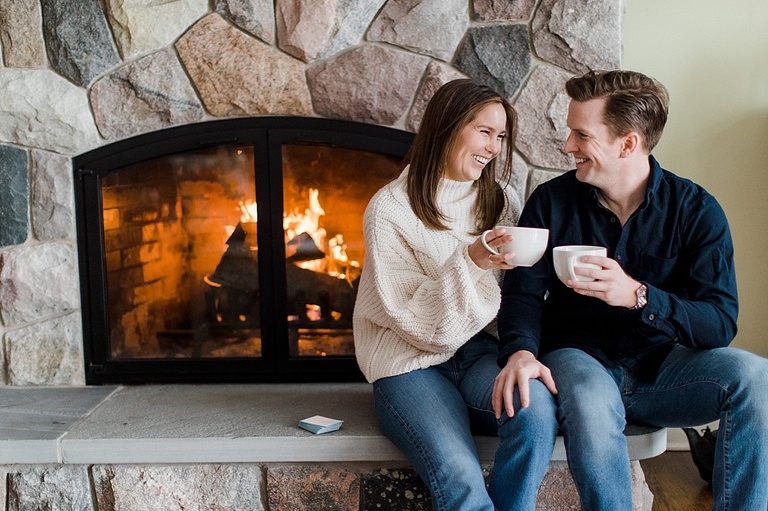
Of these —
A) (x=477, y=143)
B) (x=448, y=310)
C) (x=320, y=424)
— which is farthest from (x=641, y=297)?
(x=320, y=424)

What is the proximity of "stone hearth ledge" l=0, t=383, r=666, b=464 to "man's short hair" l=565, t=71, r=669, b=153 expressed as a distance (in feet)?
2.04

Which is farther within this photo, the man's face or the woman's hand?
the man's face

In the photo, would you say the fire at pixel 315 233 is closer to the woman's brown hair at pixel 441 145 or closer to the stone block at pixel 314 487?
the woman's brown hair at pixel 441 145

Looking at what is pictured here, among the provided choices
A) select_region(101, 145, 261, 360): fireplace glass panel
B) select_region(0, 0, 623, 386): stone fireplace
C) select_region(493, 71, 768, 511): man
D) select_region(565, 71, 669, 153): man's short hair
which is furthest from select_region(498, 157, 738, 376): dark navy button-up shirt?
select_region(101, 145, 261, 360): fireplace glass panel

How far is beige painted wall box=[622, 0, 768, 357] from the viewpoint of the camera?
2.01m

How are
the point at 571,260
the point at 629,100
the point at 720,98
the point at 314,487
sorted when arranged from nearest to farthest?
the point at 571,260 → the point at 629,100 → the point at 314,487 → the point at 720,98

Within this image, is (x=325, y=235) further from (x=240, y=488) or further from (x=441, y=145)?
(x=240, y=488)

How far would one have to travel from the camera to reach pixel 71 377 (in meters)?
2.04

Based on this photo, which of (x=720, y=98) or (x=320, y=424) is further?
(x=720, y=98)

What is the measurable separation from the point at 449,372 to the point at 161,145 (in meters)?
1.01

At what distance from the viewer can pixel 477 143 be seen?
162 cm

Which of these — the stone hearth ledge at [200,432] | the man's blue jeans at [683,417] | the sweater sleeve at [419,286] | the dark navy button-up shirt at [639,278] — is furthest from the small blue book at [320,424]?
the man's blue jeans at [683,417]

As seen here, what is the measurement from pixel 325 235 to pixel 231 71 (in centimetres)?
51

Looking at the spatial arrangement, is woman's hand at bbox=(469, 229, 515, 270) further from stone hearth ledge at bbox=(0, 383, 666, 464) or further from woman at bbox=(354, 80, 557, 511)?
stone hearth ledge at bbox=(0, 383, 666, 464)
